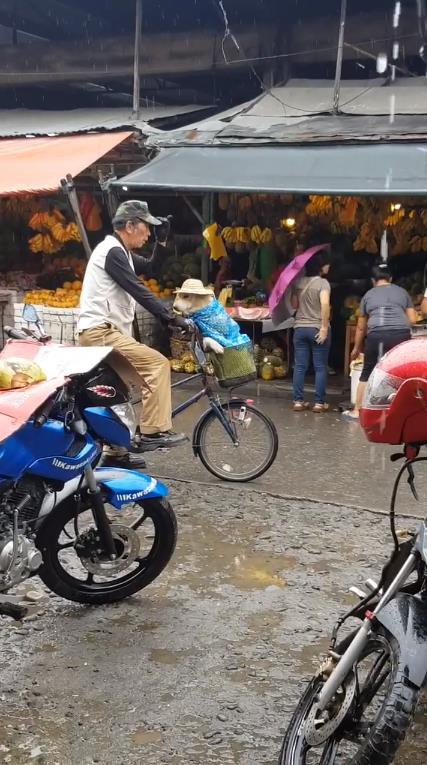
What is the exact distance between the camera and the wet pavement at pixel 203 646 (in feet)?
10.00

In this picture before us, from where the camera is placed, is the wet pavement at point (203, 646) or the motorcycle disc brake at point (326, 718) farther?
the wet pavement at point (203, 646)

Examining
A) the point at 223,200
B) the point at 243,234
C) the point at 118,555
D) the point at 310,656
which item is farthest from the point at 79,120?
the point at 310,656

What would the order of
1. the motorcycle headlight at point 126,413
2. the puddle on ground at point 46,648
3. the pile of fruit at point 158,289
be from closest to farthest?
the puddle on ground at point 46,648 → the motorcycle headlight at point 126,413 → the pile of fruit at point 158,289

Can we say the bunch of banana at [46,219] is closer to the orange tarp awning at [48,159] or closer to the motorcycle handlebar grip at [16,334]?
the orange tarp awning at [48,159]

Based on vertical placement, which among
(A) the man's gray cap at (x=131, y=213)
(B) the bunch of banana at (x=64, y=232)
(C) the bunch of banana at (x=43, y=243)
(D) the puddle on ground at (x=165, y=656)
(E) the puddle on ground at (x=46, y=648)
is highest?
(A) the man's gray cap at (x=131, y=213)

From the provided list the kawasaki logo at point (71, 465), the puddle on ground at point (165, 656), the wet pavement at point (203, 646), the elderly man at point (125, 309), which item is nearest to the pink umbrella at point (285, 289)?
the elderly man at point (125, 309)

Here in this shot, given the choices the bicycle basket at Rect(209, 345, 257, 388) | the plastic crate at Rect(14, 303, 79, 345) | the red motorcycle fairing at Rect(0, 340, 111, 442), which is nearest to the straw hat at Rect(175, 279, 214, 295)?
the bicycle basket at Rect(209, 345, 257, 388)

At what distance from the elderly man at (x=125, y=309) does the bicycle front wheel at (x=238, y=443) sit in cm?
34

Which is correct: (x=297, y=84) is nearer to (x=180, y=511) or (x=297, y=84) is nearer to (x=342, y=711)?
(x=180, y=511)

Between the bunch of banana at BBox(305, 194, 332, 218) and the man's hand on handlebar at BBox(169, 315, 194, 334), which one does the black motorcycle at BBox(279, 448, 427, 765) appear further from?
the bunch of banana at BBox(305, 194, 332, 218)

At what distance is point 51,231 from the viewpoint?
1227 cm

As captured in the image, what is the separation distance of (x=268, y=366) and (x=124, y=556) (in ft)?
21.0

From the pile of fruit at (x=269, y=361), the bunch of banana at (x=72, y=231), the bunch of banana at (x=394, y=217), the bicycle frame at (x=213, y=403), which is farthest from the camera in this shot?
the bunch of banana at (x=72, y=231)

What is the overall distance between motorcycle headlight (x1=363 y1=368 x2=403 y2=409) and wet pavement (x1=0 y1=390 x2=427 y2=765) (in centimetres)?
142
